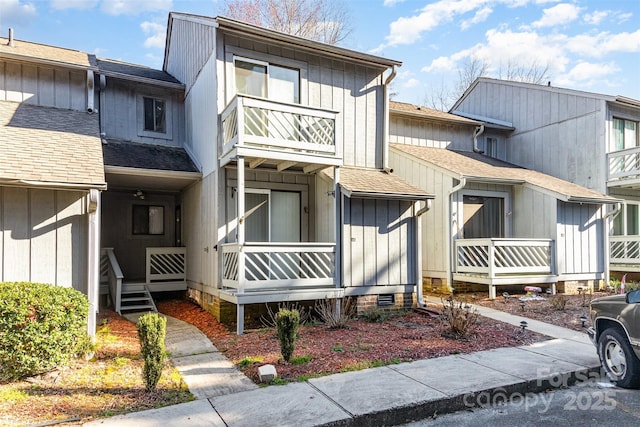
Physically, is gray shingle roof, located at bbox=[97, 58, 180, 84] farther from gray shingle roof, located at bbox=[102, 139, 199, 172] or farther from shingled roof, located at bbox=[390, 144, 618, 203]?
shingled roof, located at bbox=[390, 144, 618, 203]

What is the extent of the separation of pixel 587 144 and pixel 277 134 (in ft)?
39.0

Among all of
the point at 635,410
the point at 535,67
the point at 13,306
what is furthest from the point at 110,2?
the point at 535,67

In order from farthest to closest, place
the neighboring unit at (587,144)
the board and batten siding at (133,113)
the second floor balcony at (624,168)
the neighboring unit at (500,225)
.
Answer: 1. the neighboring unit at (587,144)
2. the second floor balcony at (624,168)
3. the neighboring unit at (500,225)
4. the board and batten siding at (133,113)

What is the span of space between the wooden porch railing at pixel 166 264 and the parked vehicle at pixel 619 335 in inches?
379

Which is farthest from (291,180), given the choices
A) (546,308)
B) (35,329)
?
(546,308)

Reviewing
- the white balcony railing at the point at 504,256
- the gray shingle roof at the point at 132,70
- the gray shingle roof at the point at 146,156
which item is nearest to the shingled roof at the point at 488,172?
the white balcony railing at the point at 504,256

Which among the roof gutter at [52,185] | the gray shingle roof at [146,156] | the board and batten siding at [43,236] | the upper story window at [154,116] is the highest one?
the upper story window at [154,116]

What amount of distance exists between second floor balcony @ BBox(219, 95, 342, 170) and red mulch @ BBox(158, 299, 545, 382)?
11.4 ft

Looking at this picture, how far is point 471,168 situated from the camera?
12.4m

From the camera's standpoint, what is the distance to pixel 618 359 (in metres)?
5.05

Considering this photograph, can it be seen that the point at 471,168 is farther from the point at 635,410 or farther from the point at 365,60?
the point at 635,410

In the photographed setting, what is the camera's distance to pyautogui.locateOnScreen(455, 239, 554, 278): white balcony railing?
35.4 feet

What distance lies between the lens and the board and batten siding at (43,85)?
9547 millimetres

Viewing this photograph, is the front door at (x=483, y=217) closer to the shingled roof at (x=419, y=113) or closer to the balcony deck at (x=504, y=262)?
the balcony deck at (x=504, y=262)
